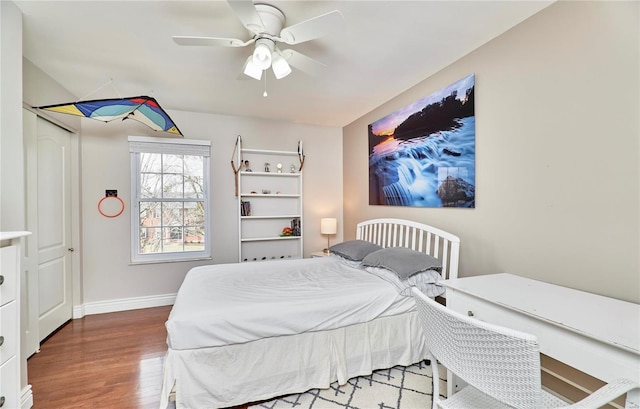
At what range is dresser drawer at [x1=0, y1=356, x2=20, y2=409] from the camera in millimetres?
1300

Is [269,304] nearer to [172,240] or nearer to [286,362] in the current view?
[286,362]

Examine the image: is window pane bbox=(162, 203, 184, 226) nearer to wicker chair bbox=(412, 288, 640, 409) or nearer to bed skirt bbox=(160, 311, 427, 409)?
bed skirt bbox=(160, 311, 427, 409)

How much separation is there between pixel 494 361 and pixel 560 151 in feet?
4.92

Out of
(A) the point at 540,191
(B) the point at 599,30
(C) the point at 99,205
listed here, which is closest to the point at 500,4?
(B) the point at 599,30

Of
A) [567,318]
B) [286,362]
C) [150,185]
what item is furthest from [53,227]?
[567,318]

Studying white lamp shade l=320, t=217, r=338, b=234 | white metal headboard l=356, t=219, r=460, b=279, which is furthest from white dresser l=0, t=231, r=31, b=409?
white lamp shade l=320, t=217, r=338, b=234

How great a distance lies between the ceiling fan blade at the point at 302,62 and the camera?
194cm

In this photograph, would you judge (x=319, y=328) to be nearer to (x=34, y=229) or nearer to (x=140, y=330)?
(x=140, y=330)

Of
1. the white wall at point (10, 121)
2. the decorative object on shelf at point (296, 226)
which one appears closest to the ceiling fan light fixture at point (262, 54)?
the white wall at point (10, 121)

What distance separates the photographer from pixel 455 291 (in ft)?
5.62

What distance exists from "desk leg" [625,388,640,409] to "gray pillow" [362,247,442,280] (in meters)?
1.30

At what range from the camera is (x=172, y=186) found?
3.77 metres

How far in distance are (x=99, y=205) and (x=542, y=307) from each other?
4.43 meters

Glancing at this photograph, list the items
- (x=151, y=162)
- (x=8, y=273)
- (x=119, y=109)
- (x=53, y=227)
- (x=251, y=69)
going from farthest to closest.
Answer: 1. (x=151, y=162)
2. (x=53, y=227)
3. (x=119, y=109)
4. (x=251, y=69)
5. (x=8, y=273)
